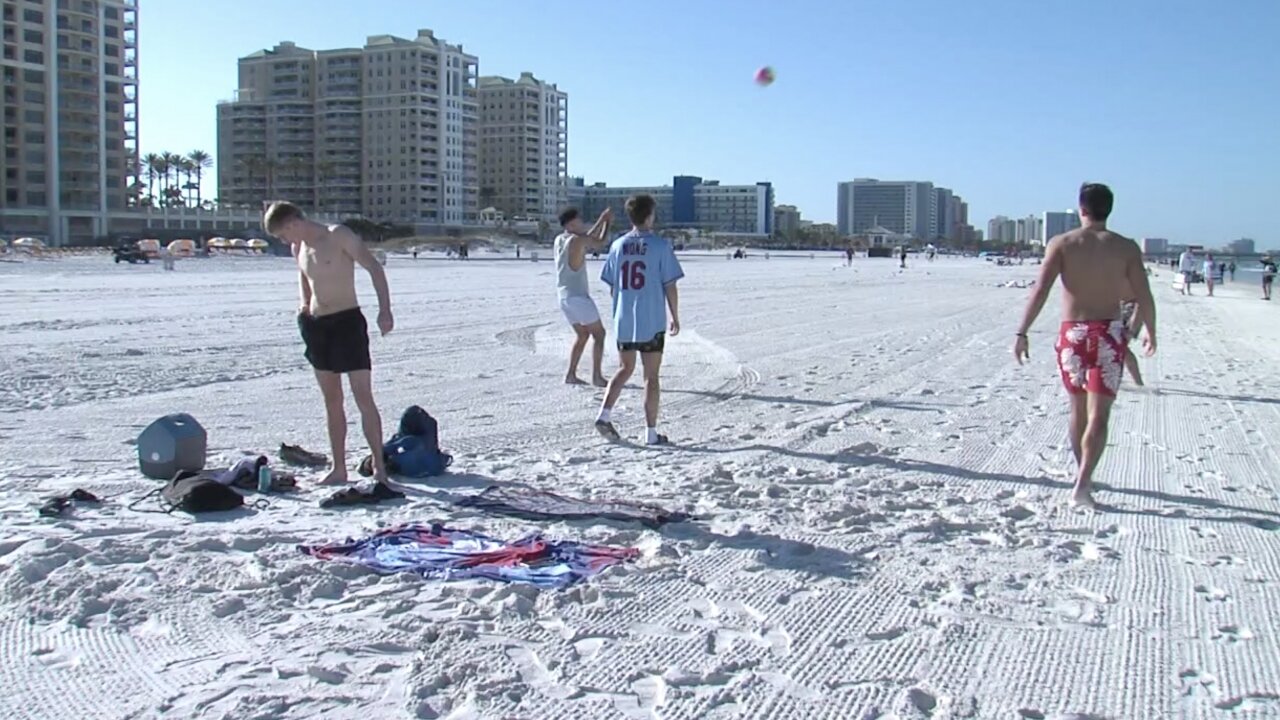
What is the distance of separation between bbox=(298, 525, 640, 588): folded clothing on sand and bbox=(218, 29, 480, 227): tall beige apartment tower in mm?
144964

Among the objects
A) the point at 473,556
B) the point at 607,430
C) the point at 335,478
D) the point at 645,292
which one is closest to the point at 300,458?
the point at 335,478

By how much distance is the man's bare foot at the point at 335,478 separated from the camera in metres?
6.38

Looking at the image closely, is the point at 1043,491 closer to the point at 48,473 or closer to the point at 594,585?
the point at 594,585

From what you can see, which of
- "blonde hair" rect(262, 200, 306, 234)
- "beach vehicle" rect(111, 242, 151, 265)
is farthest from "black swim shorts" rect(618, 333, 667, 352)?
"beach vehicle" rect(111, 242, 151, 265)

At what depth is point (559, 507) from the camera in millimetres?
5797

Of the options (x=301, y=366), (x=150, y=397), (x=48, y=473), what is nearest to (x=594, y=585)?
(x=48, y=473)

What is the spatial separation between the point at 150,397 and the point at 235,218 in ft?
368

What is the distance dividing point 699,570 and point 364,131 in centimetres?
15803

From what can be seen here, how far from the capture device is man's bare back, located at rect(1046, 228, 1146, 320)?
20.0 ft

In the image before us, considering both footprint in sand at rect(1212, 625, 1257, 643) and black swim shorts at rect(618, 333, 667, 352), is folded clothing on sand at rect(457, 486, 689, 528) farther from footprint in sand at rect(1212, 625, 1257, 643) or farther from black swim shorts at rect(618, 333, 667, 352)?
footprint in sand at rect(1212, 625, 1257, 643)

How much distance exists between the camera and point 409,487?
6.36 m

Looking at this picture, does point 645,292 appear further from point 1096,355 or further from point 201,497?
point 201,497

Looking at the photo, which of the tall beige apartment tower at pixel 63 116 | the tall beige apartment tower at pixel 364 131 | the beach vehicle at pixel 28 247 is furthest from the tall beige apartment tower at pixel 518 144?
the beach vehicle at pixel 28 247

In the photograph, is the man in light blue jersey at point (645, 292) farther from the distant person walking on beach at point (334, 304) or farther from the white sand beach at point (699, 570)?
the distant person walking on beach at point (334, 304)
